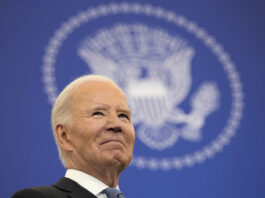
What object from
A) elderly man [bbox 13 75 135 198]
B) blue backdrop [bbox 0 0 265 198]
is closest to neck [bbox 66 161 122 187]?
elderly man [bbox 13 75 135 198]

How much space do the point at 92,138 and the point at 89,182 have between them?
→ 143 millimetres

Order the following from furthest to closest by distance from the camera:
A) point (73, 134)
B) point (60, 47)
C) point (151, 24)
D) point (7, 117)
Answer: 1. point (151, 24)
2. point (60, 47)
3. point (7, 117)
4. point (73, 134)

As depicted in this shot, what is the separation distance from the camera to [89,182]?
1.44 meters

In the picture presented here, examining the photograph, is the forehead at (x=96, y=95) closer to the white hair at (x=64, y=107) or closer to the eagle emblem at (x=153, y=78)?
the white hair at (x=64, y=107)

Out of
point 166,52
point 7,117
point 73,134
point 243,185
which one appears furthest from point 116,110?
point 243,185

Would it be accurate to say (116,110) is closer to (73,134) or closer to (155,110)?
(73,134)

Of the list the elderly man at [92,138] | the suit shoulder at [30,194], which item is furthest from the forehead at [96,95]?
the suit shoulder at [30,194]

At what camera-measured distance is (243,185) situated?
2.68 m

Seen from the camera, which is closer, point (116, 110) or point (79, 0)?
point (116, 110)

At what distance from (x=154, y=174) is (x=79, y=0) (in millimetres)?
1116

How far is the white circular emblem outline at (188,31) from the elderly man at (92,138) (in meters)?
0.95

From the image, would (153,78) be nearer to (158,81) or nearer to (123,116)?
(158,81)

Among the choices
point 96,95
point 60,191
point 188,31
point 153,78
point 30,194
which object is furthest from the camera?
point 188,31

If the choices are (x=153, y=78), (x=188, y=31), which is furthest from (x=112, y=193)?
(x=188, y=31)
